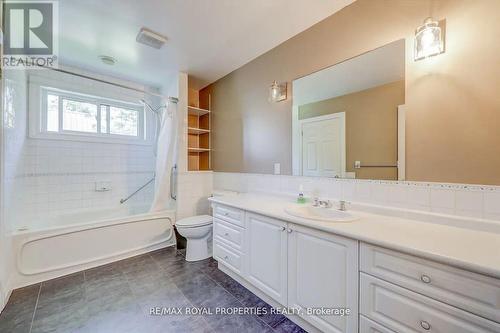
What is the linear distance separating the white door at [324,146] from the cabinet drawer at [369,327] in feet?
3.18

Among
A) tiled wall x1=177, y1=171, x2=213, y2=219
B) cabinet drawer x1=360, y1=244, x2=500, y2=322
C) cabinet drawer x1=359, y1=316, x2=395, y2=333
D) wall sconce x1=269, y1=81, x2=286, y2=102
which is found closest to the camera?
cabinet drawer x1=360, y1=244, x2=500, y2=322

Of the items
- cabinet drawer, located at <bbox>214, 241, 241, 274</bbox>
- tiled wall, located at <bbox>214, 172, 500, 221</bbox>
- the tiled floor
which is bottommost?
the tiled floor

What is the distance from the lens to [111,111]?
3.22 metres

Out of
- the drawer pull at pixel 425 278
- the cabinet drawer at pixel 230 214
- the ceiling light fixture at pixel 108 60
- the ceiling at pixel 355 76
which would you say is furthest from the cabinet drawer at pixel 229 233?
the ceiling light fixture at pixel 108 60

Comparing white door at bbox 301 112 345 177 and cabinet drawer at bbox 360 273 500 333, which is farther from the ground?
white door at bbox 301 112 345 177

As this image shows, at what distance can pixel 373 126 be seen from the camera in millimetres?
1516

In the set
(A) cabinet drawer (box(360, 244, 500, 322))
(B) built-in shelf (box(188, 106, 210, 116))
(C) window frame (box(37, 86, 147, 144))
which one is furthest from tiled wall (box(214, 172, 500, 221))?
(C) window frame (box(37, 86, 147, 144))

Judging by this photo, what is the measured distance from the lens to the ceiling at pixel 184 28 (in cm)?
167

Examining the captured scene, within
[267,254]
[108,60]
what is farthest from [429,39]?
[108,60]

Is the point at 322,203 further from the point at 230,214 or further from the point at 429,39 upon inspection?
the point at 429,39

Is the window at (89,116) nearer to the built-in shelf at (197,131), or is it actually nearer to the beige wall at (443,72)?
the built-in shelf at (197,131)

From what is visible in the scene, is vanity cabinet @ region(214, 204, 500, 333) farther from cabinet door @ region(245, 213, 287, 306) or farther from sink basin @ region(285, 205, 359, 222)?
sink basin @ region(285, 205, 359, 222)

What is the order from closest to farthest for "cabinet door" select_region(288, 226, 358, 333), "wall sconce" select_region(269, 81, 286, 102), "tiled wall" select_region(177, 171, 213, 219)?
"cabinet door" select_region(288, 226, 358, 333) < "wall sconce" select_region(269, 81, 286, 102) < "tiled wall" select_region(177, 171, 213, 219)

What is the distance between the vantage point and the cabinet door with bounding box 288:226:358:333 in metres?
1.11
